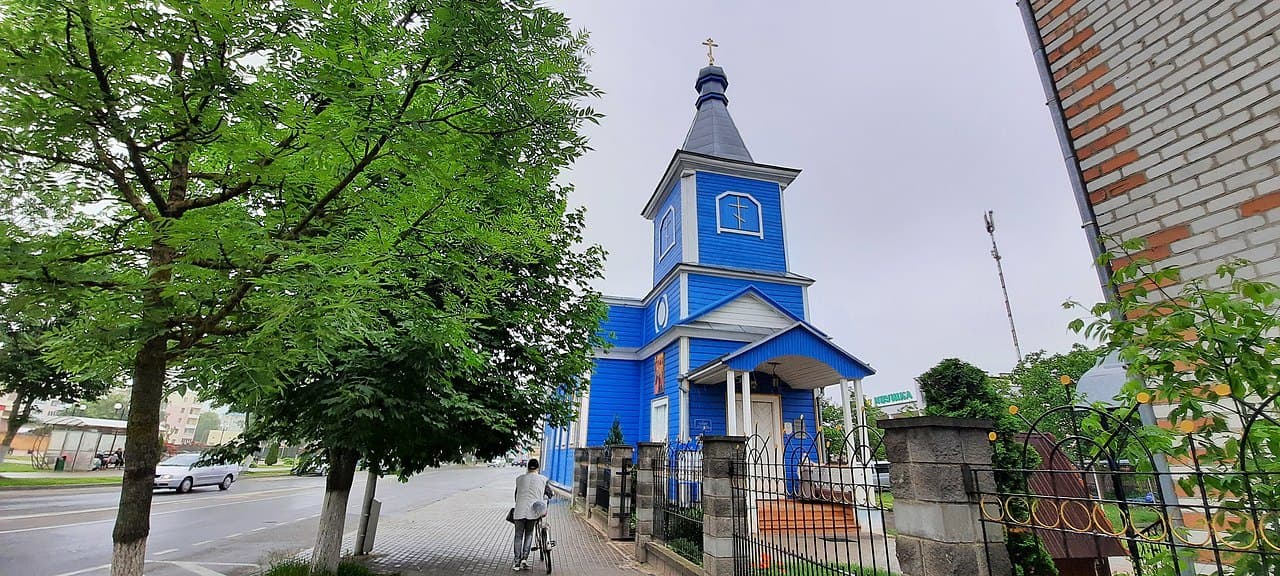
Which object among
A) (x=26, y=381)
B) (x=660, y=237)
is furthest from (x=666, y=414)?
(x=26, y=381)

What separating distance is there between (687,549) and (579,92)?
6032mm

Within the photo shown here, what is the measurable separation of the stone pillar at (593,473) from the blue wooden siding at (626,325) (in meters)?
4.86

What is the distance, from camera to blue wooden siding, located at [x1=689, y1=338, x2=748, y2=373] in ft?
45.5

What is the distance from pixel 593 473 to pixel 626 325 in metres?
5.73

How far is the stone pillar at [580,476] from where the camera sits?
14906 mm

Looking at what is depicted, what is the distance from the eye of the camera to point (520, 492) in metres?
8.18

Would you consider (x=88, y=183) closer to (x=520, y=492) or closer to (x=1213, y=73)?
(x=520, y=492)

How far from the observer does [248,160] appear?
9.40 feet

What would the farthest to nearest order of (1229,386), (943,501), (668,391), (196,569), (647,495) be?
(668,391) < (647,495) < (196,569) < (943,501) < (1229,386)

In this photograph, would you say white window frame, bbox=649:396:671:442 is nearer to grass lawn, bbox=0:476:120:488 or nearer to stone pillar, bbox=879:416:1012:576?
stone pillar, bbox=879:416:1012:576

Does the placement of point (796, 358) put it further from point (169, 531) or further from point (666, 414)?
point (169, 531)

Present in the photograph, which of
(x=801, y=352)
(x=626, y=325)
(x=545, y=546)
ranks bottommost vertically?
(x=545, y=546)

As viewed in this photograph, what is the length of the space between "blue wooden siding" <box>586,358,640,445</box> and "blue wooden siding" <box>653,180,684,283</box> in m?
3.17

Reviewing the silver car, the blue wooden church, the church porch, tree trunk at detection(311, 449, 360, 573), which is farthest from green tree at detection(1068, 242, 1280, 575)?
the silver car
